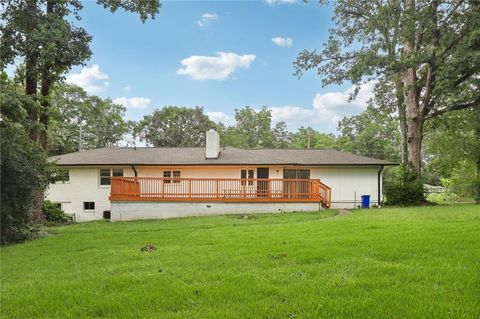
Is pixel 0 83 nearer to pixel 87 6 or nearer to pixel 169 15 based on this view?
pixel 87 6

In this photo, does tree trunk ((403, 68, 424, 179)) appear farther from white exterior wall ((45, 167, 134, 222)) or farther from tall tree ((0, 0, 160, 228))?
white exterior wall ((45, 167, 134, 222))

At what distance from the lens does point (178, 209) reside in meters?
16.1

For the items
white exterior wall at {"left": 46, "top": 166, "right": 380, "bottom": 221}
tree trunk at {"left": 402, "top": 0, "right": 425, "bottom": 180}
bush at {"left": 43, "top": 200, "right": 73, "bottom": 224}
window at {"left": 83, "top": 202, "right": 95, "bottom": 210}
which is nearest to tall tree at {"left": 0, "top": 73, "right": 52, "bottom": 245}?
bush at {"left": 43, "top": 200, "right": 73, "bottom": 224}

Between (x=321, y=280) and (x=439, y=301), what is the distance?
1.22 m

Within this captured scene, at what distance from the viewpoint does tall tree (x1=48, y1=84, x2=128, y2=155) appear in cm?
3991

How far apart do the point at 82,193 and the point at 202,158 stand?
270 inches

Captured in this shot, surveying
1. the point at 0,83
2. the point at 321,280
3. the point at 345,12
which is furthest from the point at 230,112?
the point at 321,280

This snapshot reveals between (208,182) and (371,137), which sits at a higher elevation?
(371,137)

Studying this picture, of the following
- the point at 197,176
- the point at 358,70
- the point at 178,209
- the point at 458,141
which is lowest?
the point at 178,209

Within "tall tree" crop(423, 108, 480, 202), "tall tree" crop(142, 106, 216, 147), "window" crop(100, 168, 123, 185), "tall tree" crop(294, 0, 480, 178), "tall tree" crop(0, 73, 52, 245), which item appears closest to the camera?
"tall tree" crop(0, 73, 52, 245)

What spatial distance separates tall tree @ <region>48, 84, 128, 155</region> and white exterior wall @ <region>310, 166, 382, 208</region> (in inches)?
Result: 1135

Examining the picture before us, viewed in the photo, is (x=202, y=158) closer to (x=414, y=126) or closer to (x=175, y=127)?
(x=414, y=126)

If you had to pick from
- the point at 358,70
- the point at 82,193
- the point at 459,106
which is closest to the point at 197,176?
the point at 82,193

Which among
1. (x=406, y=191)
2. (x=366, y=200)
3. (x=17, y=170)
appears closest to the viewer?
(x=17, y=170)
